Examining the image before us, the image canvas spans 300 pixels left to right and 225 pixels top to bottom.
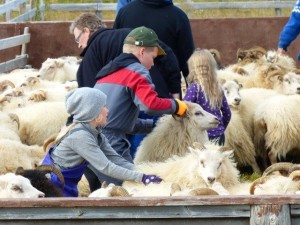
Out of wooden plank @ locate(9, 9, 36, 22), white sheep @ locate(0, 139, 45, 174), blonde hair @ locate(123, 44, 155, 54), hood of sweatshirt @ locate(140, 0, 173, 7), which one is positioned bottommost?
wooden plank @ locate(9, 9, 36, 22)

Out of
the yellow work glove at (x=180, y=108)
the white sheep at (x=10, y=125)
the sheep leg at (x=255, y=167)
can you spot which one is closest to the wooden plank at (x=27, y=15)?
the white sheep at (x=10, y=125)

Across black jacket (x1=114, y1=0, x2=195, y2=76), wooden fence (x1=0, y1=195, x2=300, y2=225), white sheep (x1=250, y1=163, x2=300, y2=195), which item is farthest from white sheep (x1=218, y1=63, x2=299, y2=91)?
wooden fence (x1=0, y1=195, x2=300, y2=225)

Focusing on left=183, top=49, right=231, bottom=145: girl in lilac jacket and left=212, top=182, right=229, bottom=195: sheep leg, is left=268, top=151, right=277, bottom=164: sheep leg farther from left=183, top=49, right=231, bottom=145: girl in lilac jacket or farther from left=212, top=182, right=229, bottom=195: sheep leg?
left=212, top=182, right=229, bottom=195: sheep leg

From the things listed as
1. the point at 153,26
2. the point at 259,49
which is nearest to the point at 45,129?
the point at 153,26

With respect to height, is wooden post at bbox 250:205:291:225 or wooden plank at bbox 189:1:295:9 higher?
wooden post at bbox 250:205:291:225

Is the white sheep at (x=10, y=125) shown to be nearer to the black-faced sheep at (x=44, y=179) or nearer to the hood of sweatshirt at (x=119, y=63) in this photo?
the hood of sweatshirt at (x=119, y=63)

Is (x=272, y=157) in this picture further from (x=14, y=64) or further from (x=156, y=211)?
(x=14, y=64)

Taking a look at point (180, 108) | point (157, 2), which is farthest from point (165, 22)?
point (180, 108)

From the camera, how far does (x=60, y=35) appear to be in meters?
17.1

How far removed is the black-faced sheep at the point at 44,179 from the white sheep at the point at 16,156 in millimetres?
1775

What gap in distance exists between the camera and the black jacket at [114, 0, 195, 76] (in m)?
10.6

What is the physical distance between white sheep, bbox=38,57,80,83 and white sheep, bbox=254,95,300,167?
166 inches

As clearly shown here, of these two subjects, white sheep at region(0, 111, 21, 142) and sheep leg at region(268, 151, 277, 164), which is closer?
white sheep at region(0, 111, 21, 142)

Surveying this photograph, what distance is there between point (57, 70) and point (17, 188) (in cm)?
828
